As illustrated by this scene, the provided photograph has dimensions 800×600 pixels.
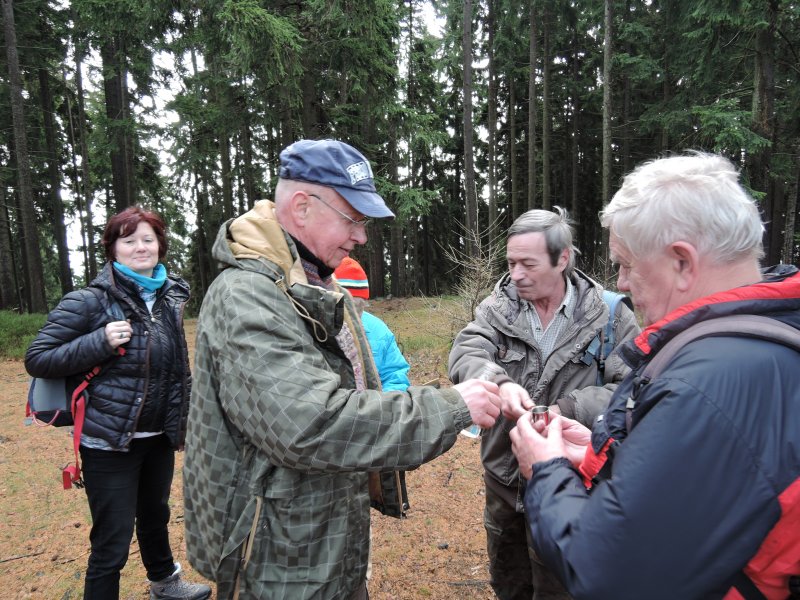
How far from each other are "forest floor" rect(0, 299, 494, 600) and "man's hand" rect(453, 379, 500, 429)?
99.4 inches

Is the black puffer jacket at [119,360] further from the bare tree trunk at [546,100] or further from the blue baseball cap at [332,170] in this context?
the bare tree trunk at [546,100]

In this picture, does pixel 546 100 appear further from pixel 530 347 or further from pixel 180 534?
pixel 180 534

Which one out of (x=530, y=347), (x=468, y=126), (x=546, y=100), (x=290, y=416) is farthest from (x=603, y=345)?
(x=546, y=100)

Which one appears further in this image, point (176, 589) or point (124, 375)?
point (176, 589)

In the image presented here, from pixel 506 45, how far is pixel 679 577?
22.2m

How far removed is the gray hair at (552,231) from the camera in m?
2.79

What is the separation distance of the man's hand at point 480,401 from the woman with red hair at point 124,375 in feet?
6.81

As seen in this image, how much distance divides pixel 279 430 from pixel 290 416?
6 centimetres

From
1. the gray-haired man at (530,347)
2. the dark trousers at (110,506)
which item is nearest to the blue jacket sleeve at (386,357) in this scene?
the gray-haired man at (530,347)

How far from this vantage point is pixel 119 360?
2828 mm

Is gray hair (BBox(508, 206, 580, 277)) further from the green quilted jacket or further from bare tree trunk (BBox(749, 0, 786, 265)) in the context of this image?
bare tree trunk (BBox(749, 0, 786, 265))

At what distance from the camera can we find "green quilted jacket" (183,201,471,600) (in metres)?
1.44

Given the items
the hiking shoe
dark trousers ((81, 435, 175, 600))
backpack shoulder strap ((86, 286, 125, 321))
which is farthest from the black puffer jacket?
the hiking shoe

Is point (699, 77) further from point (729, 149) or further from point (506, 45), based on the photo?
point (506, 45)
